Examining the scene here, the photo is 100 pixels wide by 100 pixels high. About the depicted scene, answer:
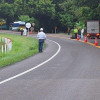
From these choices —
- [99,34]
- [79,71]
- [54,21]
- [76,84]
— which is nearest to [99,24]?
[99,34]

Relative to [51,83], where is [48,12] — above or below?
above

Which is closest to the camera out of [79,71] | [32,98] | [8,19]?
[32,98]

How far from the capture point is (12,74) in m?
16.0

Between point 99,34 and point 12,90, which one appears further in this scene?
A: point 99,34

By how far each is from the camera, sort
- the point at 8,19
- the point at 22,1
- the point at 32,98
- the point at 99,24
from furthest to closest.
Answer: the point at 8,19 < the point at 22,1 < the point at 99,24 < the point at 32,98

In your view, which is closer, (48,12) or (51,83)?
(51,83)

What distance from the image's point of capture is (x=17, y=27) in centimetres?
8144

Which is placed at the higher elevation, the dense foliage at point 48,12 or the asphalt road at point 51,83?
the dense foliage at point 48,12

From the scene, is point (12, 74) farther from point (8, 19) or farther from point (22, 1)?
point (8, 19)

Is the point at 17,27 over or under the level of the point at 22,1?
under

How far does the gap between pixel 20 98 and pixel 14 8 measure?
2879 inches

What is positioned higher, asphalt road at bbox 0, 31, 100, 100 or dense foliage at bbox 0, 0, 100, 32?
dense foliage at bbox 0, 0, 100, 32

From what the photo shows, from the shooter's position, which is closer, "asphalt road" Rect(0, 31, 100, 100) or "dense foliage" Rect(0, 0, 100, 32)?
"asphalt road" Rect(0, 31, 100, 100)

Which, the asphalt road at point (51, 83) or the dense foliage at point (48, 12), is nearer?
the asphalt road at point (51, 83)
